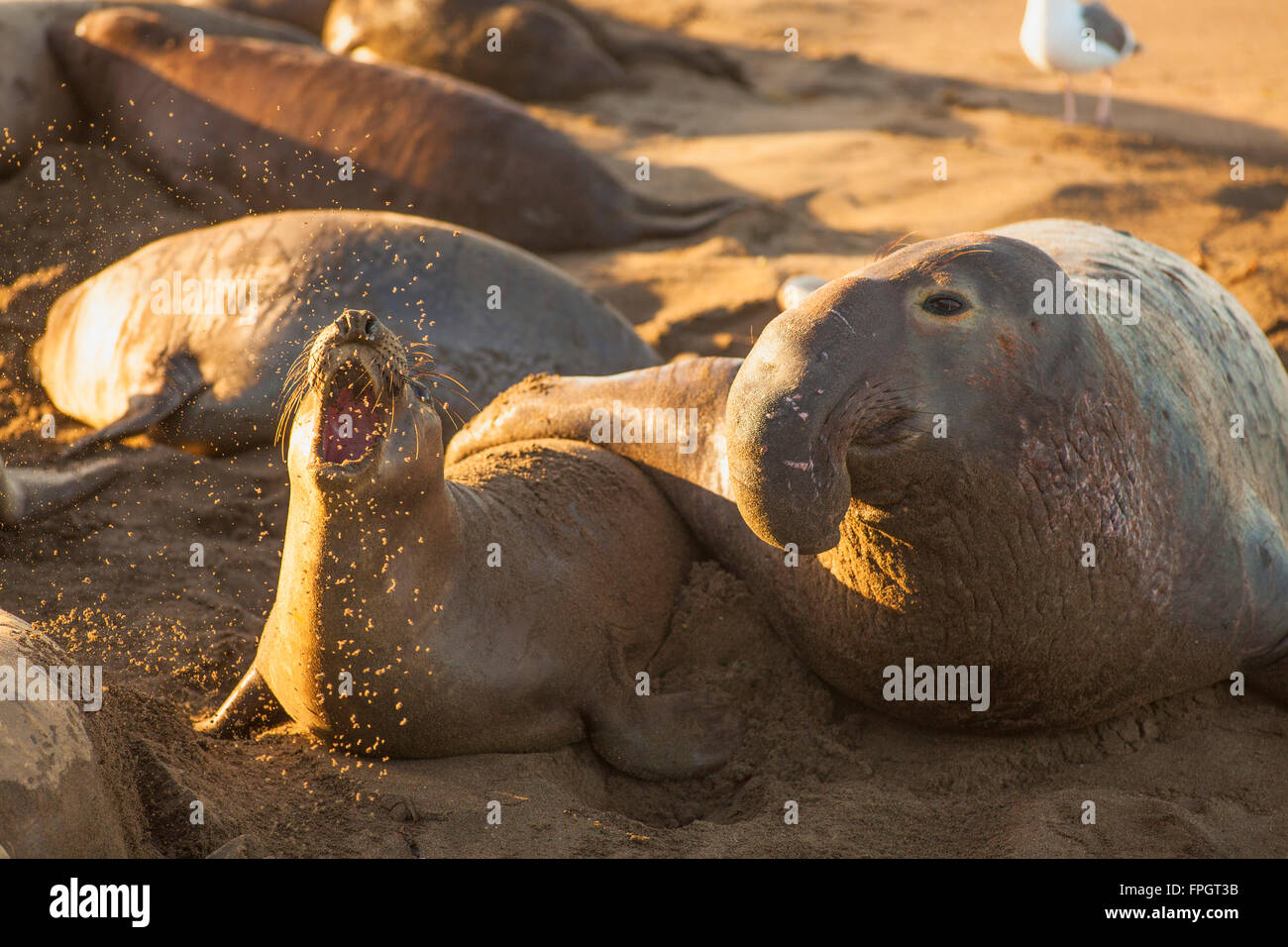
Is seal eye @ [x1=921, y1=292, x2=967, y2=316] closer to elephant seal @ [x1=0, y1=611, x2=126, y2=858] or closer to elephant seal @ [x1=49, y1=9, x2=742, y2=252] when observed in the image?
elephant seal @ [x1=0, y1=611, x2=126, y2=858]

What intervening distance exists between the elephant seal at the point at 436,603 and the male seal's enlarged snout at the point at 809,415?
3.01 feet

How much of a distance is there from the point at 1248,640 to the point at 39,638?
2.98 meters

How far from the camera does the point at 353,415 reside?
123 inches

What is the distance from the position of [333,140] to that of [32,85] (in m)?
1.77

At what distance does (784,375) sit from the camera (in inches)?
102

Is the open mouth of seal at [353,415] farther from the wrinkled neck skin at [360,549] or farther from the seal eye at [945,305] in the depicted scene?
the seal eye at [945,305]

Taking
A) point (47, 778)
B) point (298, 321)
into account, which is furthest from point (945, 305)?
point (298, 321)

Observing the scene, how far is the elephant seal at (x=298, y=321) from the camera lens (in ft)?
16.8

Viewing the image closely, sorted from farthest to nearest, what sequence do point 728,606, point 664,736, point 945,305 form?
point 728,606 → point 664,736 → point 945,305

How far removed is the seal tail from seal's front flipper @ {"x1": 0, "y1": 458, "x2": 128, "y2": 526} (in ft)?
11.0

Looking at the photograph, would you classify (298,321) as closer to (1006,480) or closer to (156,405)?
(156,405)

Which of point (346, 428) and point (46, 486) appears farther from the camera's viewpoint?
point (46, 486)

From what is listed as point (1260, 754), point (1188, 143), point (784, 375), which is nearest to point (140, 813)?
point (784, 375)

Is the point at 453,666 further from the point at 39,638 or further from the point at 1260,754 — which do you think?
the point at 1260,754
